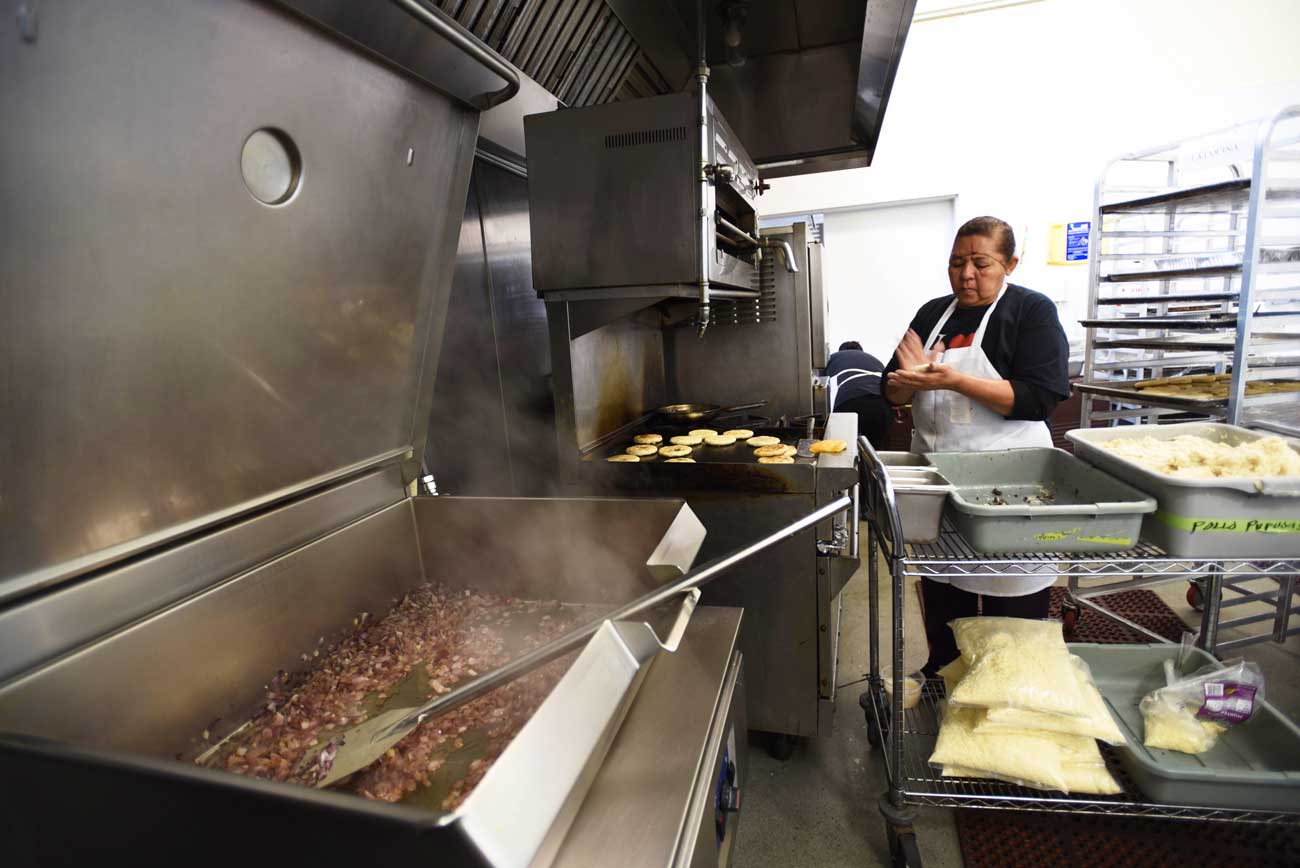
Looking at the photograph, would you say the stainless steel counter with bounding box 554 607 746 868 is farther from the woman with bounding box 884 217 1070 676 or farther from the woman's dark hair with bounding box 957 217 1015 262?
the woman's dark hair with bounding box 957 217 1015 262

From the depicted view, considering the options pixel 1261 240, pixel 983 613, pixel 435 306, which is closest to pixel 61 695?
pixel 435 306

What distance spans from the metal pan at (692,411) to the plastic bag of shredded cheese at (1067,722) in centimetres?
155

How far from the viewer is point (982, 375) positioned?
7.38 feet

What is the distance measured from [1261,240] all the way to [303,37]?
3634 millimetres

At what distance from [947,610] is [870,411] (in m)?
1.73

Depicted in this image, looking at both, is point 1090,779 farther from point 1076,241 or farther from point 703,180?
point 1076,241

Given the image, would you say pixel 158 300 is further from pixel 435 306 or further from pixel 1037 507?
pixel 1037 507

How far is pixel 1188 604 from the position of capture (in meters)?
3.20

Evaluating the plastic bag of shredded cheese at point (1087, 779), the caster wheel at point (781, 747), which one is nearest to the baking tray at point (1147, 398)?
the plastic bag of shredded cheese at point (1087, 779)

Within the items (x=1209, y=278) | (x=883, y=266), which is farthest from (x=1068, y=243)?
(x=1209, y=278)

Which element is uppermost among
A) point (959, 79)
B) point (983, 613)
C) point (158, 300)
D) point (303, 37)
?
point (959, 79)

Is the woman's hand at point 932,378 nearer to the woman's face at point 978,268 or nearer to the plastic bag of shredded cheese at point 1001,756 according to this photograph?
the woman's face at point 978,268

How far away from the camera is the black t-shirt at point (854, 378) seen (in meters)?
3.86

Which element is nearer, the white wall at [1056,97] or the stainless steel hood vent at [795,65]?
the stainless steel hood vent at [795,65]
